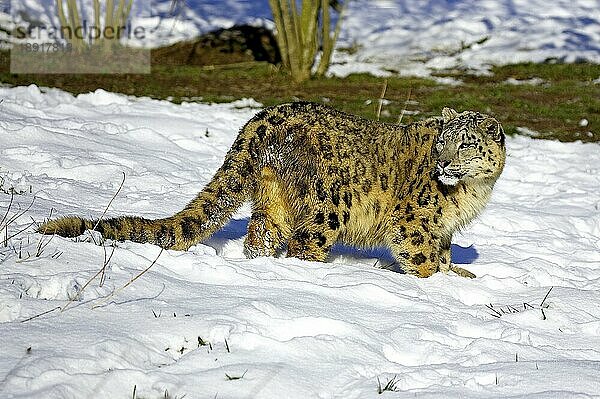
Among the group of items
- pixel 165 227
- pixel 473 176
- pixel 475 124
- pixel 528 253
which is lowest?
pixel 528 253

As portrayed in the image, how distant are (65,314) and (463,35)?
71.2 feet

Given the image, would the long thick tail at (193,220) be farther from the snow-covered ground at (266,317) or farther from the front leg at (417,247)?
the front leg at (417,247)

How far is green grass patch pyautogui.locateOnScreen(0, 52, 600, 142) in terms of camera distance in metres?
13.7

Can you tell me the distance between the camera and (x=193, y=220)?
5.62 metres

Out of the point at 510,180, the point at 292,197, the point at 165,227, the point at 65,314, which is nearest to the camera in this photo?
the point at 65,314

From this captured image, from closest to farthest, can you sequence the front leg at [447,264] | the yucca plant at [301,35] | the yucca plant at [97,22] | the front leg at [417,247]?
the front leg at [417,247]
the front leg at [447,264]
the yucca plant at [301,35]
the yucca plant at [97,22]

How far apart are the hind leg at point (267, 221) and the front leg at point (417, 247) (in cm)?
82

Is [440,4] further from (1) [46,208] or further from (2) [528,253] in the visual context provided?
(1) [46,208]

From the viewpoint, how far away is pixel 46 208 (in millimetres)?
6066

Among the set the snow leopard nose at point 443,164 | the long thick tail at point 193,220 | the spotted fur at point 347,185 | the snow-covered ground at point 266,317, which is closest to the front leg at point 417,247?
the spotted fur at point 347,185

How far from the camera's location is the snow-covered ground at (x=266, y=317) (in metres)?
3.46

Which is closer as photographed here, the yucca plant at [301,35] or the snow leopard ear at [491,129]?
the snow leopard ear at [491,129]

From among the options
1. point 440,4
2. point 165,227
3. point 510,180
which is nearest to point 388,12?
point 440,4

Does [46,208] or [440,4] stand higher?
[440,4]
